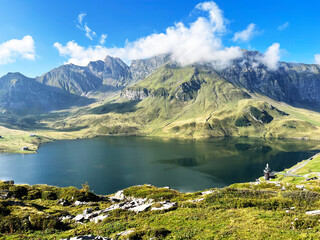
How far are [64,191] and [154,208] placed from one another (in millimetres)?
28902

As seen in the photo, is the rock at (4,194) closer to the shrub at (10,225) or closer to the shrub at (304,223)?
the shrub at (10,225)

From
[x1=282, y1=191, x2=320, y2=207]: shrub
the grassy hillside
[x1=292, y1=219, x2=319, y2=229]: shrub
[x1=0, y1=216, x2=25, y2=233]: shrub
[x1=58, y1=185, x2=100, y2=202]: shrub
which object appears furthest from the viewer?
[x1=58, y1=185, x2=100, y2=202]: shrub

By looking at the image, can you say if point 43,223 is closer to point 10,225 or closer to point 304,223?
point 10,225

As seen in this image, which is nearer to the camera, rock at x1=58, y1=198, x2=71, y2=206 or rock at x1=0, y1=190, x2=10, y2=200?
rock at x1=58, y1=198, x2=71, y2=206

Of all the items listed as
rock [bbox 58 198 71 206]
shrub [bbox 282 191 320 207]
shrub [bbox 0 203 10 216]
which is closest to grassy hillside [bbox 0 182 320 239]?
shrub [bbox 282 191 320 207]

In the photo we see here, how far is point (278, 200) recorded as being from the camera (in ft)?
92.9

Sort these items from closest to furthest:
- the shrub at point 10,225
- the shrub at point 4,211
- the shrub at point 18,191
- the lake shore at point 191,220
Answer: the lake shore at point 191,220 < the shrub at point 10,225 < the shrub at point 4,211 < the shrub at point 18,191

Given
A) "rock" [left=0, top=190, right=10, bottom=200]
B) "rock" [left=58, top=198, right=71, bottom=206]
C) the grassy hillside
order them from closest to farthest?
the grassy hillside, "rock" [left=58, top=198, right=71, bottom=206], "rock" [left=0, top=190, right=10, bottom=200]

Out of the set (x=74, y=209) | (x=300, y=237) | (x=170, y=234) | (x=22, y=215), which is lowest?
(x=74, y=209)

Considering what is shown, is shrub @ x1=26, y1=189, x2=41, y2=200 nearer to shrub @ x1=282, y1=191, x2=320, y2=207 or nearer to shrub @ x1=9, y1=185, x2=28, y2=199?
shrub @ x1=9, y1=185, x2=28, y2=199

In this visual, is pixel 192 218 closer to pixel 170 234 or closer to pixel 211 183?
pixel 170 234

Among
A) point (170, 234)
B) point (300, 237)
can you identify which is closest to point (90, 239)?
point (170, 234)

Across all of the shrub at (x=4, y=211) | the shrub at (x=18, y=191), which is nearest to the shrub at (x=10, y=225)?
the shrub at (x=4, y=211)

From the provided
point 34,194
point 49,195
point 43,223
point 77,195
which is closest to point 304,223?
point 43,223
